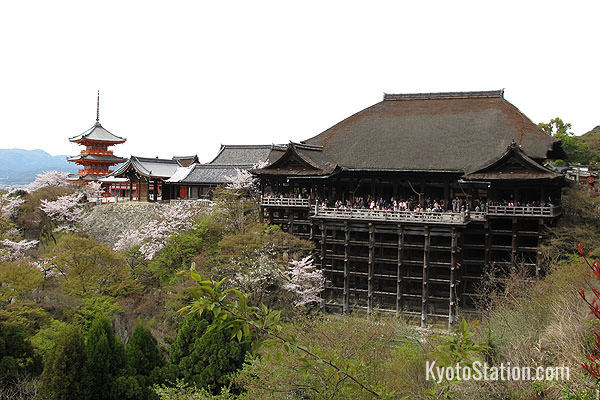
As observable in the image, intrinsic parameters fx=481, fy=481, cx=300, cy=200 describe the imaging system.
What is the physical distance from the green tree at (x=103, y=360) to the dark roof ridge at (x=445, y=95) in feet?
82.9

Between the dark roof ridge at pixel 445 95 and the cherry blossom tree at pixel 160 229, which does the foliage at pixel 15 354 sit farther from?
the dark roof ridge at pixel 445 95

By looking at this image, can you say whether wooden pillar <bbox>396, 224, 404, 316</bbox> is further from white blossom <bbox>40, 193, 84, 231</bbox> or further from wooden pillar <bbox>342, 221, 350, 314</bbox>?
white blossom <bbox>40, 193, 84, 231</bbox>

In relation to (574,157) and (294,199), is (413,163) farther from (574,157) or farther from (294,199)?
(574,157)

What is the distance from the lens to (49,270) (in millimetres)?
28609

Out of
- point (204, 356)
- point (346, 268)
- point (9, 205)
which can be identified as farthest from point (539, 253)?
point (9, 205)

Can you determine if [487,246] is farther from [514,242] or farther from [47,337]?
[47,337]

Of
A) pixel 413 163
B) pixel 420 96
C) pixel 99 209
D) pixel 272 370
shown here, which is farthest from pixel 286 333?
pixel 99 209

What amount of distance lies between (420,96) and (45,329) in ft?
90.7

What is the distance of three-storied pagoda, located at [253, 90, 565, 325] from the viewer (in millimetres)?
26375

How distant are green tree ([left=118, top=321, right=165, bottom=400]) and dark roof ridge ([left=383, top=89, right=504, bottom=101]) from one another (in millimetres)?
24375

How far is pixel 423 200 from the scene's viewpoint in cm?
2903

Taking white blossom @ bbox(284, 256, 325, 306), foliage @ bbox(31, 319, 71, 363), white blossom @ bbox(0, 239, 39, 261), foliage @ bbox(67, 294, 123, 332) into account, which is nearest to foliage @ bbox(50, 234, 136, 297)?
foliage @ bbox(67, 294, 123, 332)

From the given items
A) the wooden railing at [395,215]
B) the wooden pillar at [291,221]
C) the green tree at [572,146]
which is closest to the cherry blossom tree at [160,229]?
the wooden pillar at [291,221]

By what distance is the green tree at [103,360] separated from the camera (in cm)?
1761
